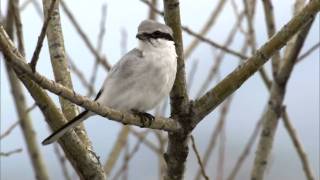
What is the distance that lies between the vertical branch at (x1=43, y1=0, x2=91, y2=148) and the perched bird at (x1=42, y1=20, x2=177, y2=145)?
0.44 feet

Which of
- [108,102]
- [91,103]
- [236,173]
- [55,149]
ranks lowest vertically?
[91,103]

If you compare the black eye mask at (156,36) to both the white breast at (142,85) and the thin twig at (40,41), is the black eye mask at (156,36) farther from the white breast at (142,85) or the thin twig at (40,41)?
the thin twig at (40,41)

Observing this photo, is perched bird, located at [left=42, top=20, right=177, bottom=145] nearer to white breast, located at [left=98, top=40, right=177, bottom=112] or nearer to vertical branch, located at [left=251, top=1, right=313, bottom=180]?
white breast, located at [left=98, top=40, right=177, bottom=112]

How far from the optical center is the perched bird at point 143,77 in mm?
2395

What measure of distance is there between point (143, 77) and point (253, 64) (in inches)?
21.3

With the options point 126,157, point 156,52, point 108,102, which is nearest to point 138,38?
point 156,52

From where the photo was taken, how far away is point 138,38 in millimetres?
2598

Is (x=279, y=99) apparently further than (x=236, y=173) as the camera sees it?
No

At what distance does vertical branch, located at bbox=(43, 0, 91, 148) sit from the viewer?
2.32m

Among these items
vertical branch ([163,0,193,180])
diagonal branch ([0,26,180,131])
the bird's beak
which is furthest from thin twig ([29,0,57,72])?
the bird's beak

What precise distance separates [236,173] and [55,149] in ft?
3.01

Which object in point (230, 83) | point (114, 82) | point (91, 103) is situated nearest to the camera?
point (91, 103)

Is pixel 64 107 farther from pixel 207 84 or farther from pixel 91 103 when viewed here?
pixel 207 84

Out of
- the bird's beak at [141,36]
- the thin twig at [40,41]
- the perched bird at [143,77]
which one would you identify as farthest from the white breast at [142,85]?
the thin twig at [40,41]
